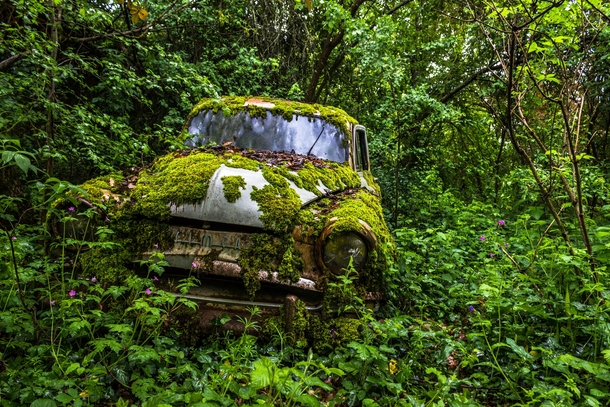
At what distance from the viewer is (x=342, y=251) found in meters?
2.55

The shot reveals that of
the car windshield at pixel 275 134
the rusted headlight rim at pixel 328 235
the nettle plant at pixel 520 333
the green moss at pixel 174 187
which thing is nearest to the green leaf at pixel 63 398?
the green moss at pixel 174 187

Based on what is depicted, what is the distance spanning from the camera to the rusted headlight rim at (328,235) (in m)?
2.53

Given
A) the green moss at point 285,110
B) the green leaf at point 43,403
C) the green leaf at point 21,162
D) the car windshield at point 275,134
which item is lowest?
the green leaf at point 43,403

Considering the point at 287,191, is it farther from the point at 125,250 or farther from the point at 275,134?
the point at 275,134

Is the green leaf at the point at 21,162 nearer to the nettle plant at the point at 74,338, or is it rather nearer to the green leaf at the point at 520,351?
the nettle plant at the point at 74,338

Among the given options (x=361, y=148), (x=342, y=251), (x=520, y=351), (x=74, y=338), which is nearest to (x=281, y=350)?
(x=342, y=251)

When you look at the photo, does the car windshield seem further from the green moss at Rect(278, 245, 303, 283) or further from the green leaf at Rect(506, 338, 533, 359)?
the green leaf at Rect(506, 338, 533, 359)

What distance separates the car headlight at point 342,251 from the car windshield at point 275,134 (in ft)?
5.47

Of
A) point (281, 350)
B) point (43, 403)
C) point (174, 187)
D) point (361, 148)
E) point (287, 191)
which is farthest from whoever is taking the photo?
point (361, 148)

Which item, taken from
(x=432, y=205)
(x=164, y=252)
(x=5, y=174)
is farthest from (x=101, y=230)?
(x=432, y=205)

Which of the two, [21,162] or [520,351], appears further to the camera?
[520,351]

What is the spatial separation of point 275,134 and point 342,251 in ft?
6.47

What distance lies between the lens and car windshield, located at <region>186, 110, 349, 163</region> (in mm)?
4062

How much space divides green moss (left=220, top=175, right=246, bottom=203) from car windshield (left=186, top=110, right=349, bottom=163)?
4.19 feet
